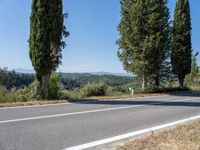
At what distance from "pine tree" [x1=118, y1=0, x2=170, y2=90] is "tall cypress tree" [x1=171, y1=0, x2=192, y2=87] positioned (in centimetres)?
436

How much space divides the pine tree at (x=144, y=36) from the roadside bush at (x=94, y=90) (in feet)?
18.2

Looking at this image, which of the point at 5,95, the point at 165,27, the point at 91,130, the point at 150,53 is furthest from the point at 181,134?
the point at 165,27

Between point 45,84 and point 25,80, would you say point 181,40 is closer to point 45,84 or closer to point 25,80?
point 25,80

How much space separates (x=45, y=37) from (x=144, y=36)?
12.6 metres

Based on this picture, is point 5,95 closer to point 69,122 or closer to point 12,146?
point 69,122

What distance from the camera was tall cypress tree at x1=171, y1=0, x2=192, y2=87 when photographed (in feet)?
116

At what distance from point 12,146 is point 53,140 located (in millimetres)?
1000

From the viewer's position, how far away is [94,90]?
2492 cm

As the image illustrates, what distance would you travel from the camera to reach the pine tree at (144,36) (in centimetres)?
2984

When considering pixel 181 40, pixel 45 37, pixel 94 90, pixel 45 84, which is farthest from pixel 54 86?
pixel 181 40

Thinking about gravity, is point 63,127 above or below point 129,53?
below

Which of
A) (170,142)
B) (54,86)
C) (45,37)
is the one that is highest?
(45,37)

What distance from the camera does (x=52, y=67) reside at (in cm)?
2000

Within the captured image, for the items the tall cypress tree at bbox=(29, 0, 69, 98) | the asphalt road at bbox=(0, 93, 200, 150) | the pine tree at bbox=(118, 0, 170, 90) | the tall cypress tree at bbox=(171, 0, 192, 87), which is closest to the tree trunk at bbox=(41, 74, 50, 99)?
the tall cypress tree at bbox=(29, 0, 69, 98)
